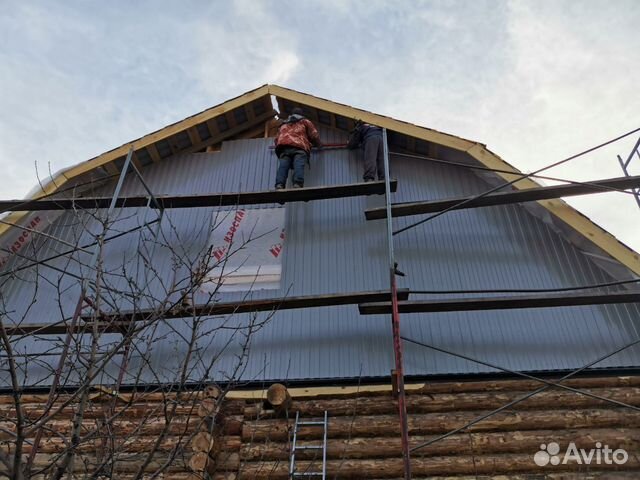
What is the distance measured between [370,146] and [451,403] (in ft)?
15.8

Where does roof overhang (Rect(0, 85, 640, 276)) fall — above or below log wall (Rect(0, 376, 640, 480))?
above

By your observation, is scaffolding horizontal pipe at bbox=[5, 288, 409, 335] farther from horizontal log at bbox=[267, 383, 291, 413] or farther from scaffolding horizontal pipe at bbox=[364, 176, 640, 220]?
scaffolding horizontal pipe at bbox=[364, 176, 640, 220]

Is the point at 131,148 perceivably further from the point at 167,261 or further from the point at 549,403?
the point at 549,403

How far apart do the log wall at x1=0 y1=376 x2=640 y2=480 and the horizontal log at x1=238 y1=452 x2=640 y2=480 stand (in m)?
0.01

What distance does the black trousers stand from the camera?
9.10 metres

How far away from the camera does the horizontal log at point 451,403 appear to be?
6.24 metres

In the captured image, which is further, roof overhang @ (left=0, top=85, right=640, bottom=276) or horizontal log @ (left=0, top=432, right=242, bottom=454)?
roof overhang @ (left=0, top=85, right=640, bottom=276)

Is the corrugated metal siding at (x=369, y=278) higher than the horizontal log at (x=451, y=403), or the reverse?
the corrugated metal siding at (x=369, y=278)

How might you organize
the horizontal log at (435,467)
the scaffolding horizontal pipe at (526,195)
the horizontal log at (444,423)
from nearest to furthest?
the horizontal log at (435,467), the horizontal log at (444,423), the scaffolding horizontal pipe at (526,195)

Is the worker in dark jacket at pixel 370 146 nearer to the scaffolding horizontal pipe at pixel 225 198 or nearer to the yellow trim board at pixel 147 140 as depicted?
the scaffolding horizontal pipe at pixel 225 198

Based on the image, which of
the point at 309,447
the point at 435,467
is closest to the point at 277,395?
the point at 309,447

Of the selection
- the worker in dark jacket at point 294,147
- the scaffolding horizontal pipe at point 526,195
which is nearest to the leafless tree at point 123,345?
the worker in dark jacket at point 294,147

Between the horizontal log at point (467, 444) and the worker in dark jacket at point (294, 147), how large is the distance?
457 centimetres

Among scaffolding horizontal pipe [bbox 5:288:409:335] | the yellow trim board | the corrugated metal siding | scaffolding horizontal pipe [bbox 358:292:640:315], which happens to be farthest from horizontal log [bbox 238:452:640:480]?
the yellow trim board
